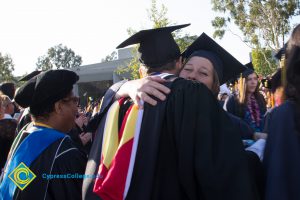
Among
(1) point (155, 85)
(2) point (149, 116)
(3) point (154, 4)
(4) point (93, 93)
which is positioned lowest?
(4) point (93, 93)

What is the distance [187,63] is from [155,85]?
3.76 ft

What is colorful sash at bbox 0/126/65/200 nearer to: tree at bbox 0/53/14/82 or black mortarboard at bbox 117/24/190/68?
black mortarboard at bbox 117/24/190/68

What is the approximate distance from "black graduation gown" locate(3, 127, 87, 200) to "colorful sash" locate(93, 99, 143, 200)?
0.47 metres

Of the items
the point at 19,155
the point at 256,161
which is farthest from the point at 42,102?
the point at 256,161

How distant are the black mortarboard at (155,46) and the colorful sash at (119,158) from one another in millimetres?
477

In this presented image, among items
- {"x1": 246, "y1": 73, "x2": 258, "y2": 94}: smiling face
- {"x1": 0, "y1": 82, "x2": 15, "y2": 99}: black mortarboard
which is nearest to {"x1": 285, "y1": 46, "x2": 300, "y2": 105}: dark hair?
{"x1": 246, "y1": 73, "x2": 258, "y2": 94}: smiling face

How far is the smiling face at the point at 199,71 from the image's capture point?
280cm

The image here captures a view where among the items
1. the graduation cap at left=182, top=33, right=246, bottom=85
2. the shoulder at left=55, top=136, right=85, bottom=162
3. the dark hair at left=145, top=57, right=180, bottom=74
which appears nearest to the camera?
the dark hair at left=145, top=57, right=180, bottom=74

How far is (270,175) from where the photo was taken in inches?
69.9

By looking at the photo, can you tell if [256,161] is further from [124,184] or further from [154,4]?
[154,4]

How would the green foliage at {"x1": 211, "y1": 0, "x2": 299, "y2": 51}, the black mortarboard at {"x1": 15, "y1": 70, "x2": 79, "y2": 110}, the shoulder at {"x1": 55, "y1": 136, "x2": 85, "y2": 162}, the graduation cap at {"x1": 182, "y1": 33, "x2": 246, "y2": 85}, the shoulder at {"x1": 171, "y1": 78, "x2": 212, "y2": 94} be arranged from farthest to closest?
the green foliage at {"x1": 211, "y1": 0, "x2": 299, "y2": 51}
the graduation cap at {"x1": 182, "y1": 33, "x2": 246, "y2": 85}
the black mortarboard at {"x1": 15, "y1": 70, "x2": 79, "y2": 110}
the shoulder at {"x1": 55, "y1": 136, "x2": 85, "y2": 162}
the shoulder at {"x1": 171, "y1": 78, "x2": 212, "y2": 94}

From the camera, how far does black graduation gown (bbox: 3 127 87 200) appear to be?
222cm

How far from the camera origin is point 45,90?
2494 mm

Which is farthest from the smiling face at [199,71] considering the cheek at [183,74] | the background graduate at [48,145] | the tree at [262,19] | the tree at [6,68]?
the tree at [6,68]
